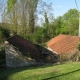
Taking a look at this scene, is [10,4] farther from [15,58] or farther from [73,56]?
[73,56]

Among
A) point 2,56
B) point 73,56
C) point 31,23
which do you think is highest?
point 31,23

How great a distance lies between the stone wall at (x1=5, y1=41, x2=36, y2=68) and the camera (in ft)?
61.7

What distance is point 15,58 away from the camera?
18.9m

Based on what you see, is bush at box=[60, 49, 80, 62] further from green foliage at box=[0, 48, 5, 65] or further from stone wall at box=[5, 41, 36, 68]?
green foliage at box=[0, 48, 5, 65]

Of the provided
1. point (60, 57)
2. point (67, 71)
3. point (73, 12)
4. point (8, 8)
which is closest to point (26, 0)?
point (8, 8)

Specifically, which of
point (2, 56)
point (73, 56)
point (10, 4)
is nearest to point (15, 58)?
point (2, 56)

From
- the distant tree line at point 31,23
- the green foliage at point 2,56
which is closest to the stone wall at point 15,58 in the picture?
the green foliage at point 2,56

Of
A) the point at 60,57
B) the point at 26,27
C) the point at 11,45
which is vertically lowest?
the point at 60,57

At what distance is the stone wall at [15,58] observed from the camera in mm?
18797

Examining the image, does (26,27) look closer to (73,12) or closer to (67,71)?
(73,12)

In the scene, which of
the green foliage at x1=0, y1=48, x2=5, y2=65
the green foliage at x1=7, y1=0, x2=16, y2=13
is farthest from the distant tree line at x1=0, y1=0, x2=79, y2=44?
the green foliage at x1=0, y1=48, x2=5, y2=65

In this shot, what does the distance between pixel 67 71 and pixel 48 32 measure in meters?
24.7

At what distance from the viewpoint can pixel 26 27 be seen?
122ft

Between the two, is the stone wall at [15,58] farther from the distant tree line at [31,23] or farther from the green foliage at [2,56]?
the distant tree line at [31,23]
